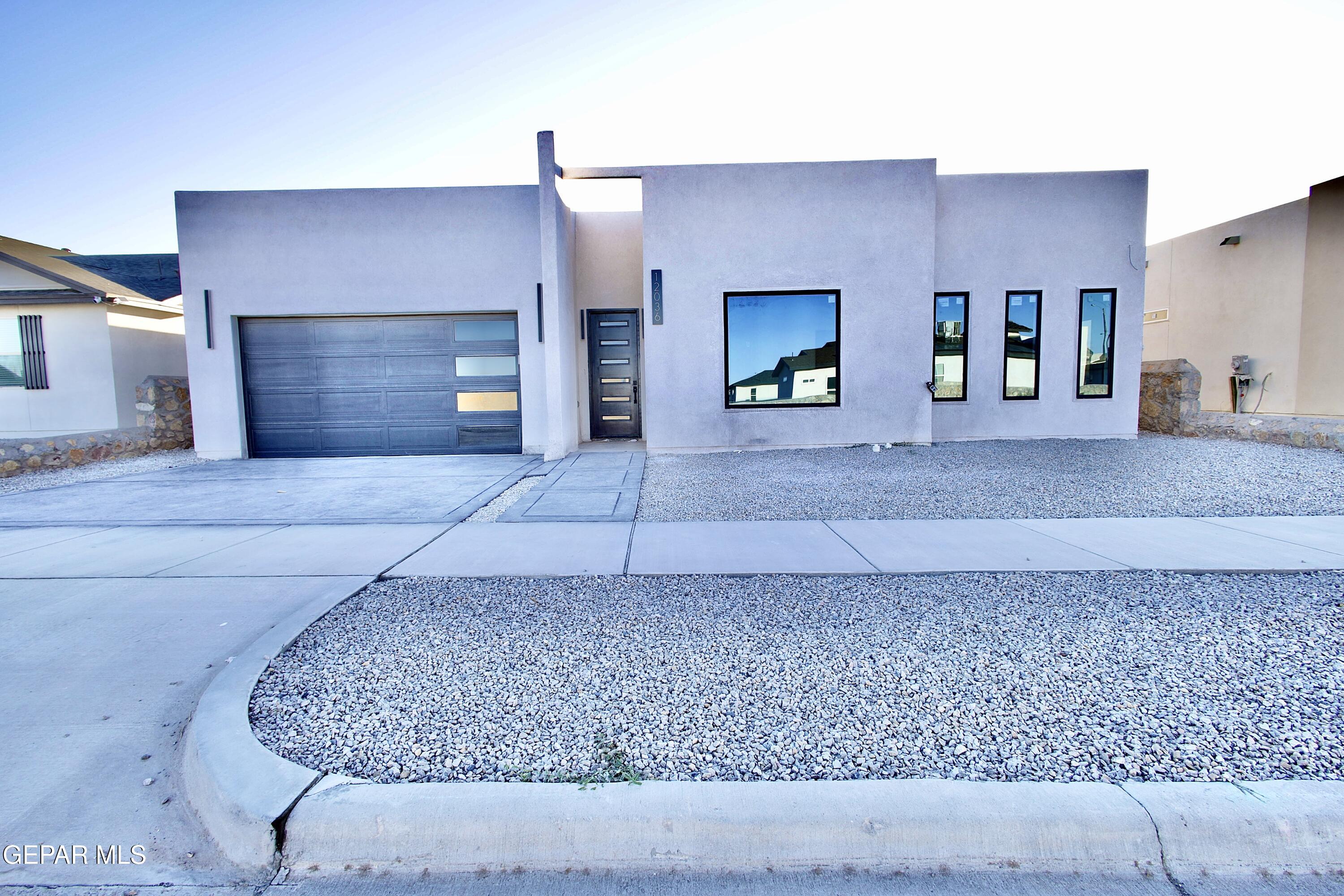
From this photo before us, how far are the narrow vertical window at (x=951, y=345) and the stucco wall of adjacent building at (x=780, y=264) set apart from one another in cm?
95

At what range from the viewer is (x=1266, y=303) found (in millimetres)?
13891

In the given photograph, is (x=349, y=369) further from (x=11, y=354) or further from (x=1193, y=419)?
(x=1193, y=419)

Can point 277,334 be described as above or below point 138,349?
below

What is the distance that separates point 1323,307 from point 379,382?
19217mm

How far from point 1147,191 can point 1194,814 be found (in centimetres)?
1203

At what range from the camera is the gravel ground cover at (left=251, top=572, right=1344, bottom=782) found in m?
1.98

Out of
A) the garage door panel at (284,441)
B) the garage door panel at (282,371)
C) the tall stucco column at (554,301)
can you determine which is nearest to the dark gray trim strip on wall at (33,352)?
the garage door panel at (282,371)

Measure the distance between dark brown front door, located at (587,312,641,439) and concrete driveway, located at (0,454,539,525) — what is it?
2.33m

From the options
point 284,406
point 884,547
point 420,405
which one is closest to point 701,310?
point 420,405

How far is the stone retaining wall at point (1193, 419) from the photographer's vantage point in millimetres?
9188

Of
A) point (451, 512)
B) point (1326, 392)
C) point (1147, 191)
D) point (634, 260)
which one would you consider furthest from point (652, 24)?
point (1326, 392)

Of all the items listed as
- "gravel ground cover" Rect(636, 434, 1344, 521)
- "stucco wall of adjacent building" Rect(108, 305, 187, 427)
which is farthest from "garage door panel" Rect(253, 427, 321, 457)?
"gravel ground cover" Rect(636, 434, 1344, 521)

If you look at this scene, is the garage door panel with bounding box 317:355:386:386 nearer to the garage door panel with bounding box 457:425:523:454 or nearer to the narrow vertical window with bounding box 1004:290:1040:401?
the garage door panel with bounding box 457:425:523:454

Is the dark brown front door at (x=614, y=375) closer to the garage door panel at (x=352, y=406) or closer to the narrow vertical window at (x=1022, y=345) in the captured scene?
the garage door panel at (x=352, y=406)
